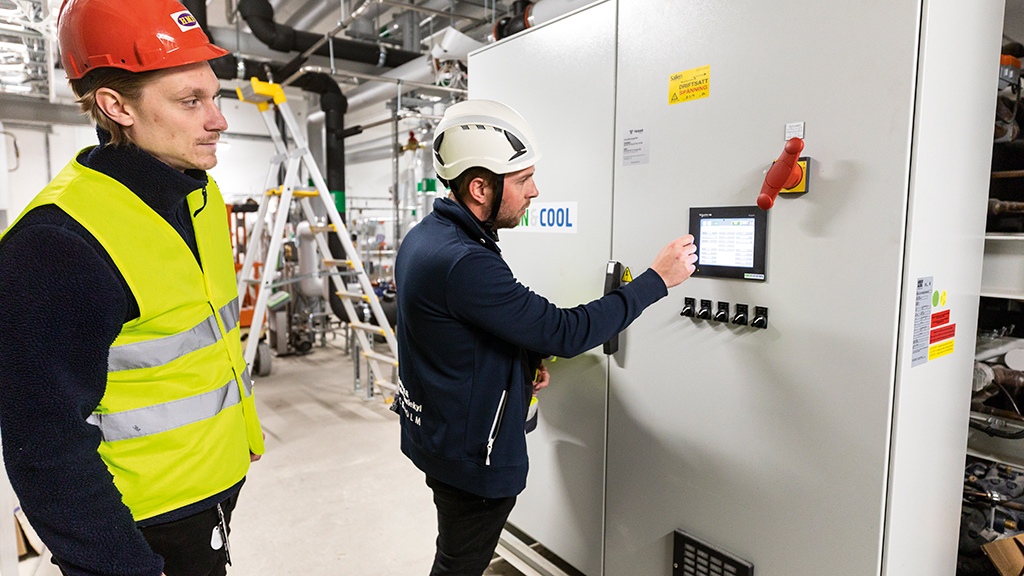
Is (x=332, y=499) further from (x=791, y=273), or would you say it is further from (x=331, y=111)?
(x=331, y=111)

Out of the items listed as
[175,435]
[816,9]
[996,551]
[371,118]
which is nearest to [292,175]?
[175,435]

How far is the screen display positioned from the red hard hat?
122cm

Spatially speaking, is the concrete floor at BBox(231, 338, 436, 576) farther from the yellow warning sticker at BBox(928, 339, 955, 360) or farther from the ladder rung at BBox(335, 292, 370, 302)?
the yellow warning sticker at BBox(928, 339, 955, 360)

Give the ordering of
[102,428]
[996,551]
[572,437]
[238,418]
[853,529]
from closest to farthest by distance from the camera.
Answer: [102,428]
[238,418]
[853,529]
[996,551]
[572,437]

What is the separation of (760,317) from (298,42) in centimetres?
444

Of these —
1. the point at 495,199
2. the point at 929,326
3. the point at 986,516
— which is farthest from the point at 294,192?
the point at 986,516

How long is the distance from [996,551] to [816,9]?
161 centimetres

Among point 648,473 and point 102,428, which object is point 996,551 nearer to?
point 648,473

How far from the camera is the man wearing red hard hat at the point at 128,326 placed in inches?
30.5

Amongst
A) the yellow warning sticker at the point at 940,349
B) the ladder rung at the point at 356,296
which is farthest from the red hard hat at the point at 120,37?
the ladder rung at the point at 356,296

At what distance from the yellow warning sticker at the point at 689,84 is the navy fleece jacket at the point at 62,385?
136 centimetres

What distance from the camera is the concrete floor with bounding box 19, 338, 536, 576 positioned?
2.44 meters

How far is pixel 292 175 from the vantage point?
3.68 metres

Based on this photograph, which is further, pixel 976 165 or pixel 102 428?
pixel 976 165
